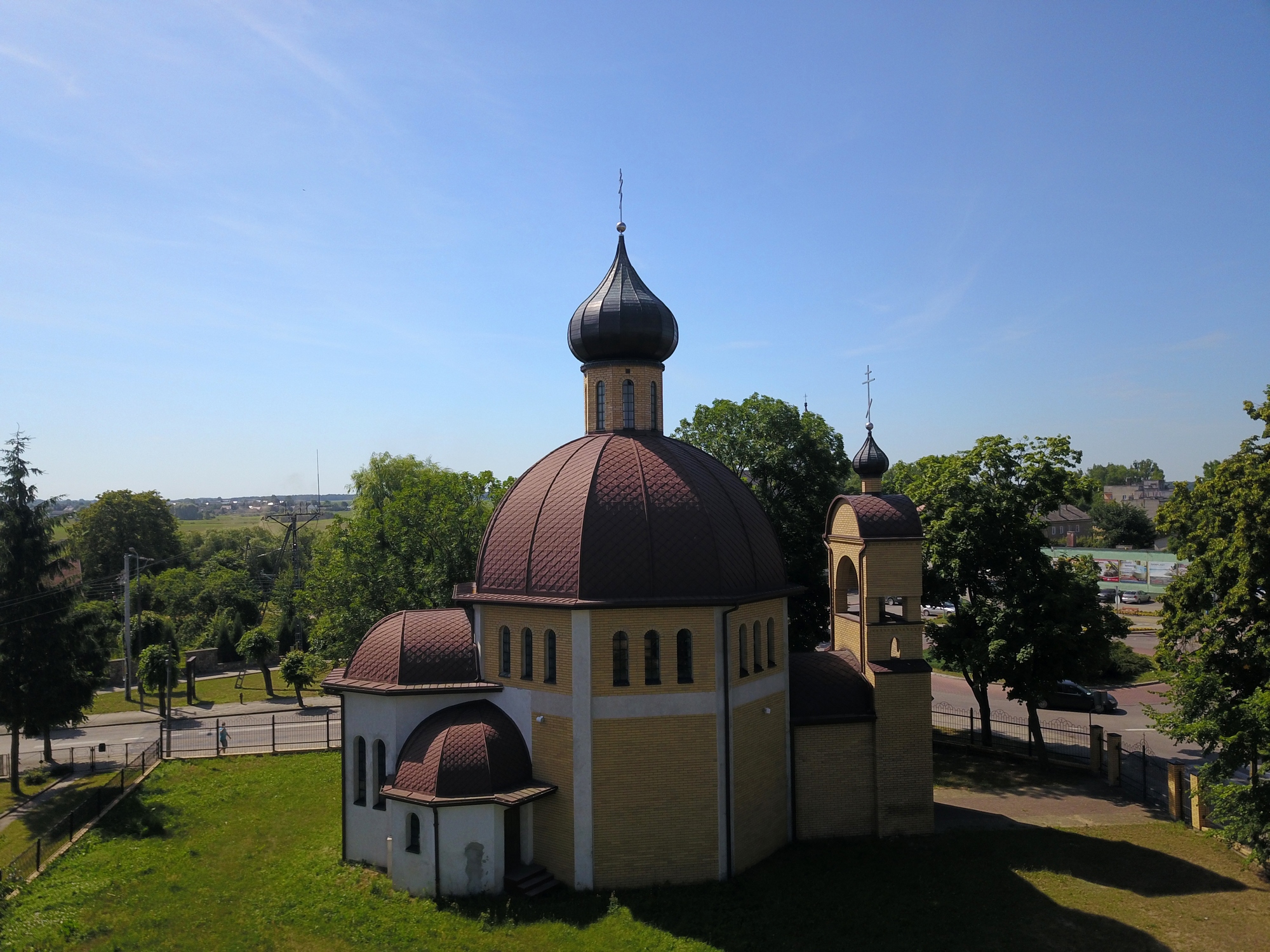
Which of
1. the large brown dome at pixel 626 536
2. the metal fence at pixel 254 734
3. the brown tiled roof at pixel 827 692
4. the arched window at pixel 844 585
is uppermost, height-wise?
the large brown dome at pixel 626 536

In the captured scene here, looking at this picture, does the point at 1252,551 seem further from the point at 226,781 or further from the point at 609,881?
the point at 226,781

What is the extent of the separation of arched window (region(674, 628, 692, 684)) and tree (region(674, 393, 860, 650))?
12.2 meters

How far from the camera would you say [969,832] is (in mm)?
19547

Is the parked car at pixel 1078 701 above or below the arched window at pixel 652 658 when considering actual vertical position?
below

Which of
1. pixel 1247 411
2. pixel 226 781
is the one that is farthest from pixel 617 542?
pixel 226 781

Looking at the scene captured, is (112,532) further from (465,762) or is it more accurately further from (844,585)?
(844,585)

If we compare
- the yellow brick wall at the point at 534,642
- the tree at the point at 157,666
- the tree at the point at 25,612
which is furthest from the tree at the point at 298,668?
the yellow brick wall at the point at 534,642

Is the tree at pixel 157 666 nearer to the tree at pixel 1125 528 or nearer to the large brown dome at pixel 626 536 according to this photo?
the large brown dome at pixel 626 536

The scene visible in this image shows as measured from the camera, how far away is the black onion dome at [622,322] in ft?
66.8

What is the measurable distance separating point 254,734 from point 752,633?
77.5 ft

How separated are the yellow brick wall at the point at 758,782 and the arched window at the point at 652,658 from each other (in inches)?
77.7

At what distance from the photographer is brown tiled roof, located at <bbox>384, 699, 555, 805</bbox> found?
52.7 ft

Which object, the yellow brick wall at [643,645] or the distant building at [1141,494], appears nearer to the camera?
the yellow brick wall at [643,645]

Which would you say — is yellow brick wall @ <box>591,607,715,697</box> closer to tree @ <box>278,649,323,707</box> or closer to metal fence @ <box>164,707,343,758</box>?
metal fence @ <box>164,707,343,758</box>
